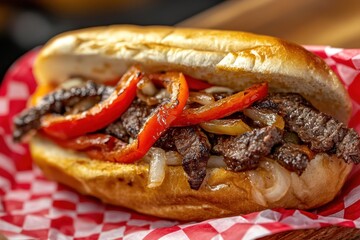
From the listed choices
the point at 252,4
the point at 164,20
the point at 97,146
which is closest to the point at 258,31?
the point at 252,4

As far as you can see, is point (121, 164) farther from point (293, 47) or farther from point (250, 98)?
point (293, 47)

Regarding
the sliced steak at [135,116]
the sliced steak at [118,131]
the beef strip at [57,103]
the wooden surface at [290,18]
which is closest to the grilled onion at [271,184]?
the sliced steak at [135,116]

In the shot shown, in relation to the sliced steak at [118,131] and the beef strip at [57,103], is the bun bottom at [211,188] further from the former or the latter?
the beef strip at [57,103]

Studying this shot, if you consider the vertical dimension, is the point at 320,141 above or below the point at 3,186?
above

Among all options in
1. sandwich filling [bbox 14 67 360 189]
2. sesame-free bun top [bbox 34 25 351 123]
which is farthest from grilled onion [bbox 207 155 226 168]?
sesame-free bun top [bbox 34 25 351 123]

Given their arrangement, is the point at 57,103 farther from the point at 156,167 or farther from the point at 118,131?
the point at 156,167

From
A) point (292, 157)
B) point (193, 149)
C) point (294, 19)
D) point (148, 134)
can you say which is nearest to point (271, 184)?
point (292, 157)

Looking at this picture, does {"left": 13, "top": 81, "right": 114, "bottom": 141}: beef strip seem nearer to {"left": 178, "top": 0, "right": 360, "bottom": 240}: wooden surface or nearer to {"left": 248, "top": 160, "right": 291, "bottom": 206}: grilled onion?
{"left": 248, "top": 160, "right": 291, "bottom": 206}: grilled onion
